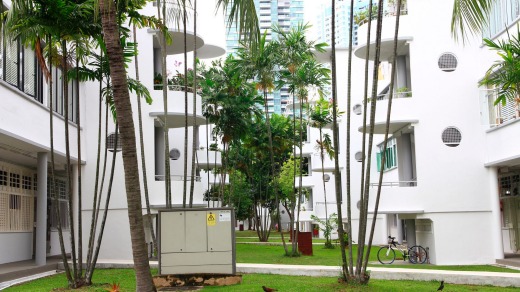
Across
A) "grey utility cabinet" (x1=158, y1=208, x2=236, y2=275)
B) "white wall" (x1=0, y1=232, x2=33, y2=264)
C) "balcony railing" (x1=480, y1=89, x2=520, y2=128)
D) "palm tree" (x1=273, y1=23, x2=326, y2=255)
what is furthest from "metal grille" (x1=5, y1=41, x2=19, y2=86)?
"balcony railing" (x1=480, y1=89, x2=520, y2=128)

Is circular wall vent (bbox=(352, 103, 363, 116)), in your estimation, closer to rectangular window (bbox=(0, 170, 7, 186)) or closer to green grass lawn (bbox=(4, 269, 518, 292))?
rectangular window (bbox=(0, 170, 7, 186))

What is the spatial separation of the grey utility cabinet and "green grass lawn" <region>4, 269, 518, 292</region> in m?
0.73

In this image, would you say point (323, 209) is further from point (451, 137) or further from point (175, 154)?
point (451, 137)

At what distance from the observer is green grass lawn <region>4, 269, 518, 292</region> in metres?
13.5

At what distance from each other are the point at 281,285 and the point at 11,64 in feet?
32.0

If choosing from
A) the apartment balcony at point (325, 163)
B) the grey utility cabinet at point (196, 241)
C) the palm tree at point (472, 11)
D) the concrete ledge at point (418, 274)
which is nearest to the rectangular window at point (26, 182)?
the concrete ledge at point (418, 274)

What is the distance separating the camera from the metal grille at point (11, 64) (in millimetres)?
17533

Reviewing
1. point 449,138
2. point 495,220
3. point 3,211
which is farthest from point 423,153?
point 3,211

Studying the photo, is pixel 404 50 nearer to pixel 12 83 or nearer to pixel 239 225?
pixel 12 83

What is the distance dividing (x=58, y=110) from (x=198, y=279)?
10301 millimetres

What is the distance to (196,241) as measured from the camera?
48.3ft

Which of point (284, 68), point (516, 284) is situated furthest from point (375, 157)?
point (516, 284)

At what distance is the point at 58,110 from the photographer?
72.6ft

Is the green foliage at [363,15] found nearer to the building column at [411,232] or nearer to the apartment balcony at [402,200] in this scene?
the apartment balcony at [402,200]
